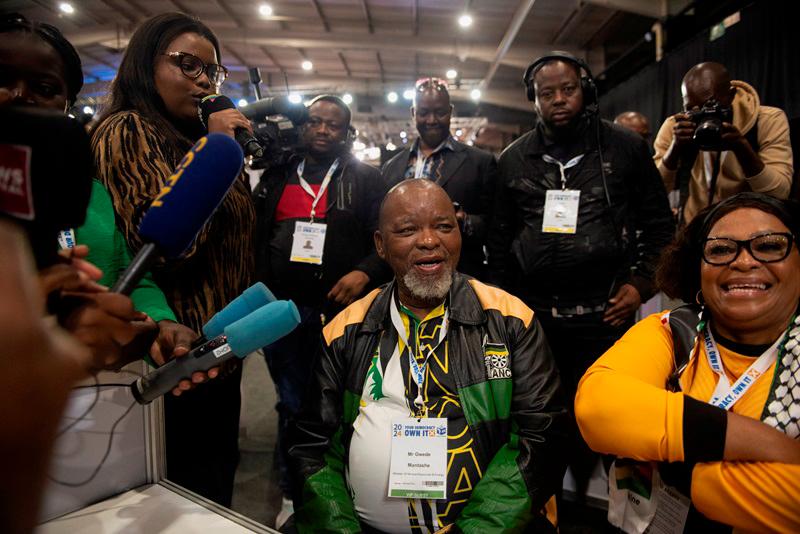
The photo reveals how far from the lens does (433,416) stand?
1501 mm

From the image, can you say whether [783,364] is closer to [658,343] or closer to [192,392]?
[658,343]

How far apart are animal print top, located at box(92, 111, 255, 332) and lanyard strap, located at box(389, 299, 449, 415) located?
1.71ft

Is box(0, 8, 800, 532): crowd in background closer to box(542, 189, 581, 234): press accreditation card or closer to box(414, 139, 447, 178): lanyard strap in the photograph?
box(542, 189, 581, 234): press accreditation card

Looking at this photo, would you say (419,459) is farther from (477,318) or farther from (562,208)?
(562,208)

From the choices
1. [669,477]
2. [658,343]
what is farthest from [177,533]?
[658,343]

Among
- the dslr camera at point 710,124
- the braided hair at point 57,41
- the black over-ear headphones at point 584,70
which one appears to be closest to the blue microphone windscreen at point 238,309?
the braided hair at point 57,41

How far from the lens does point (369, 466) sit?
4.86 ft

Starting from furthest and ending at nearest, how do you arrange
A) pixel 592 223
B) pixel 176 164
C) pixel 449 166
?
pixel 449 166, pixel 592 223, pixel 176 164

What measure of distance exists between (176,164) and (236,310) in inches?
26.4

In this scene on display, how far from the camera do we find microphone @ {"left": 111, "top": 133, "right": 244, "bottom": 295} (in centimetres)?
68

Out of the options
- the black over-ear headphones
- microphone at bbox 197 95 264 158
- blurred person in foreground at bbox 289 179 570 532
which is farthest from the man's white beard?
the black over-ear headphones

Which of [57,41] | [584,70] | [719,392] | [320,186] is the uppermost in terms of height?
[584,70]

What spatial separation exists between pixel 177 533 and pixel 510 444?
37.0 inches

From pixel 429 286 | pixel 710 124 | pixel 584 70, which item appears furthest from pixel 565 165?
pixel 429 286
